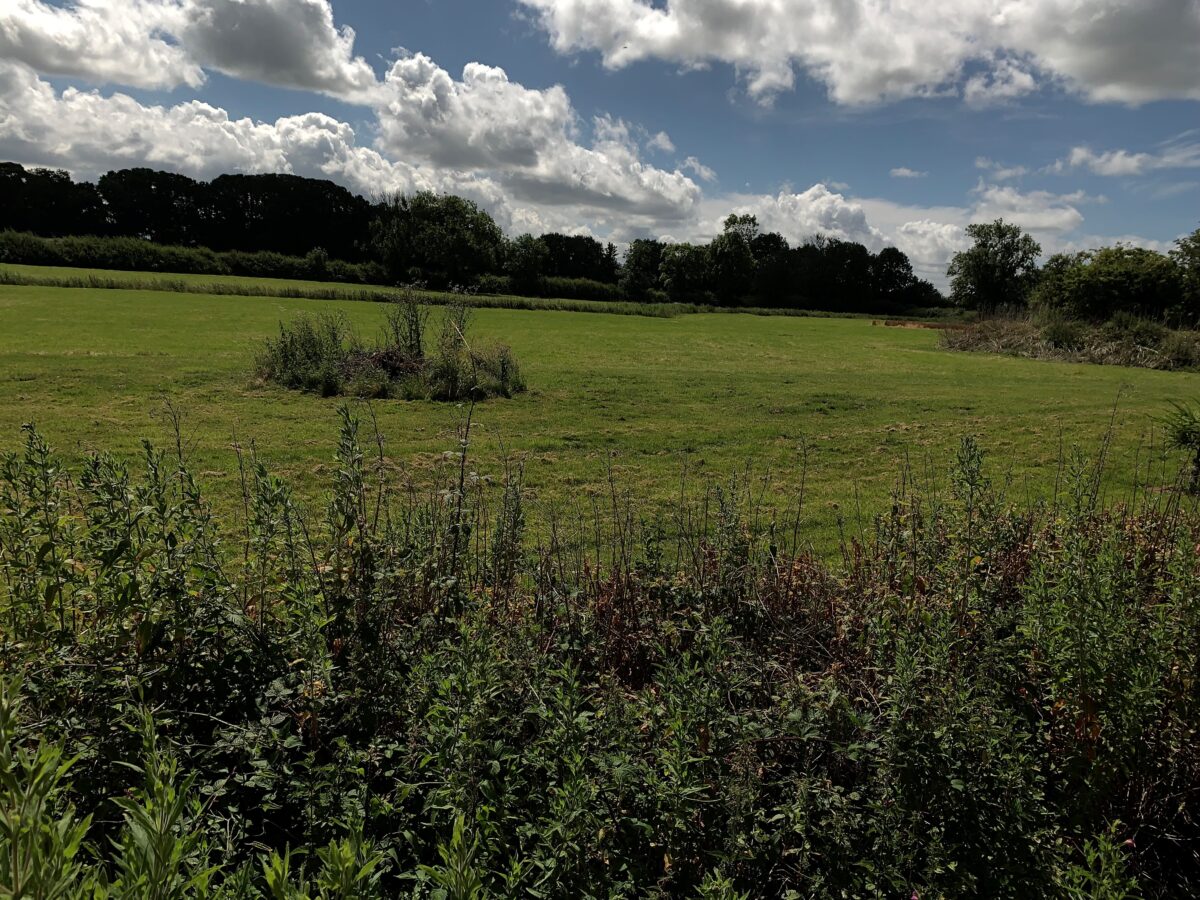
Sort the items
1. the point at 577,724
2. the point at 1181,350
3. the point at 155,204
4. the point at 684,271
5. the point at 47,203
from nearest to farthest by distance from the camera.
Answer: the point at 577,724, the point at 1181,350, the point at 47,203, the point at 684,271, the point at 155,204

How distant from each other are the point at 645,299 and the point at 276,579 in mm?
85273

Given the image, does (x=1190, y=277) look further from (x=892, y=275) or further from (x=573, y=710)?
(x=892, y=275)

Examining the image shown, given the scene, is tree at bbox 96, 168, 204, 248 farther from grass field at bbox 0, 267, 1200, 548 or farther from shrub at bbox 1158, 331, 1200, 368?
shrub at bbox 1158, 331, 1200, 368

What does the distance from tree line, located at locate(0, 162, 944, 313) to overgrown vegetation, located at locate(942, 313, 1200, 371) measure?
4685 centimetres

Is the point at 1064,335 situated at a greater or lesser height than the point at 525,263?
lesser

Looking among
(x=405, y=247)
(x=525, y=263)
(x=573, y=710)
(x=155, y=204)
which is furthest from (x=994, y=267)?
(x=155, y=204)

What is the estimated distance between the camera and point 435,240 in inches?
3233

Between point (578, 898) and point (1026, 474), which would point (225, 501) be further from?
point (1026, 474)

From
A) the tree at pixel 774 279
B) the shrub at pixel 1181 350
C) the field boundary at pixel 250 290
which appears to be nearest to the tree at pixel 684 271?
the tree at pixel 774 279

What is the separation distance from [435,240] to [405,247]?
4675 mm

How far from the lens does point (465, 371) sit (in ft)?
56.4

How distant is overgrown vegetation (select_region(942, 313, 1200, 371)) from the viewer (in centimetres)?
3127

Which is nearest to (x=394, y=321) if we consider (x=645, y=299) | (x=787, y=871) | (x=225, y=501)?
(x=225, y=501)

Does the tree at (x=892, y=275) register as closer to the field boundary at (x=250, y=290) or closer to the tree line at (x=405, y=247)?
the tree line at (x=405, y=247)
